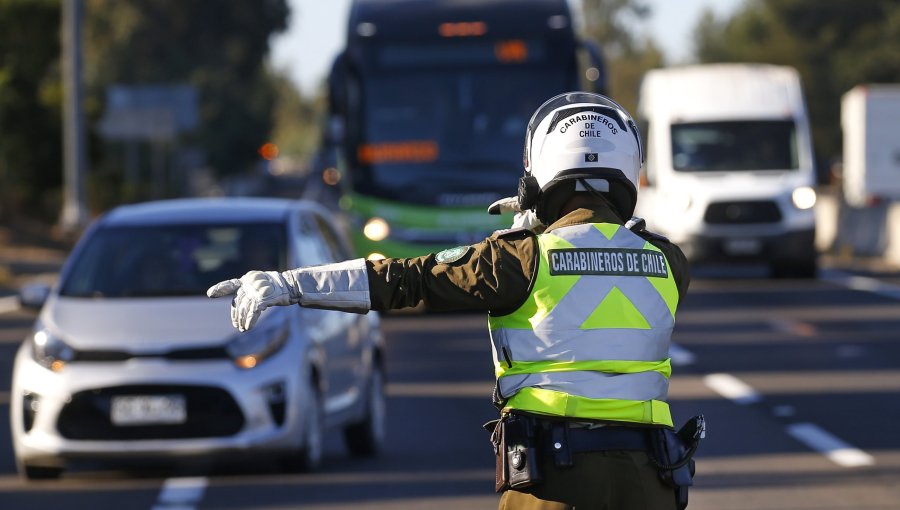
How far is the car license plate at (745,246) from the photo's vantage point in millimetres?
29422

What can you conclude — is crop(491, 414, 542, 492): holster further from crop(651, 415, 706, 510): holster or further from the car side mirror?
the car side mirror

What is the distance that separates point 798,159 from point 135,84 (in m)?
48.1

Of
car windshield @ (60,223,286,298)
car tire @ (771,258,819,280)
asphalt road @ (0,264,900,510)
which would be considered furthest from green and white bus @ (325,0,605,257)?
car windshield @ (60,223,286,298)

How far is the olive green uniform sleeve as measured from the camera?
16.2 feet

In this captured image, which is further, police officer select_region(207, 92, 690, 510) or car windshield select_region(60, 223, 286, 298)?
car windshield select_region(60, 223, 286, 298)

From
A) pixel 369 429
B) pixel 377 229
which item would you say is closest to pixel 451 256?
pixel 369 429

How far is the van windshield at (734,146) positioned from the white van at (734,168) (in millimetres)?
14

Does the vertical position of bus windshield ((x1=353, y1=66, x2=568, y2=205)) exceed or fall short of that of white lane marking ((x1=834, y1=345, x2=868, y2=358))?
it exceeds it

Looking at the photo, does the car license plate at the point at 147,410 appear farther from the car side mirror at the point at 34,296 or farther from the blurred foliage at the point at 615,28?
the blurred foliage at the point at 615,28

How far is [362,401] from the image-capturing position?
486 inches

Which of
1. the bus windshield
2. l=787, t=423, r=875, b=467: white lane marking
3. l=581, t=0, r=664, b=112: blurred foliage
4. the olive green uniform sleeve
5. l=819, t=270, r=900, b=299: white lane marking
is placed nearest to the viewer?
the olive green uniform sleeve

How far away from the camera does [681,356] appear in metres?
19.2

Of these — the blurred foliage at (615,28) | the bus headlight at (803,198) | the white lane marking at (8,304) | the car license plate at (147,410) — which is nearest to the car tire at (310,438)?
the car license plate at (147,410)

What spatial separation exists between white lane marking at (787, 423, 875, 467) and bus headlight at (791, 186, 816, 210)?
15.8 m
